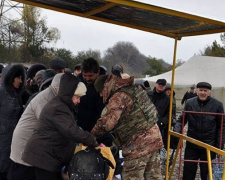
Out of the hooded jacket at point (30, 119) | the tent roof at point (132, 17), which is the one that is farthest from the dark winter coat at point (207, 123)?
the hooded jacket at point (30, 119)

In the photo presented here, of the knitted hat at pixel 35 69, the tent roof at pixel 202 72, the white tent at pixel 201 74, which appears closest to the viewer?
the knitted hat at pixel 35 69

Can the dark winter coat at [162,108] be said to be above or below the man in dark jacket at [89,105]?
below

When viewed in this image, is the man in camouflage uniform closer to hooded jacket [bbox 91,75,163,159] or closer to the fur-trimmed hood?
hooded jacket [bbox 91,75,163,159]

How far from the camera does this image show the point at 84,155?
287cm

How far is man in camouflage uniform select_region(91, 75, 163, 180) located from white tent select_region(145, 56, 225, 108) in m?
16.8

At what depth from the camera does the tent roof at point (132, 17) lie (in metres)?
3.22

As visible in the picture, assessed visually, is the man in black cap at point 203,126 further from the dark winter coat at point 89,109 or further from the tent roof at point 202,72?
the tent roof at point 202,72

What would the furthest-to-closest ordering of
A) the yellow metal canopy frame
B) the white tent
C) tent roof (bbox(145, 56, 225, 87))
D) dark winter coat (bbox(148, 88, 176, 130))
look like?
tent roof (bbox(145, 56, 225, 87)) < the white tent < dark winter coat (bbox(148, 88, 176, 130)) < the yellow metal canopy frame

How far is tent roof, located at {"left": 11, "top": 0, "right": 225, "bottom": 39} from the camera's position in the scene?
3223 mm

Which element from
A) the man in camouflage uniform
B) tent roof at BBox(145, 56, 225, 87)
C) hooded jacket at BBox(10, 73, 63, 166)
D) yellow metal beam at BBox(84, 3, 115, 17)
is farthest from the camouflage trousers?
tent roof at BBox(145, 56, 225, 87)

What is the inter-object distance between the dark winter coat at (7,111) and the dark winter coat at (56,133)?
0.97 metres

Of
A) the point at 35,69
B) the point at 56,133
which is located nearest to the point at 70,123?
the point at 56,133

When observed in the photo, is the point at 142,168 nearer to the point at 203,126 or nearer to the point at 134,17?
the point at 134,17

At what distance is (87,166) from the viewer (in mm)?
2848
